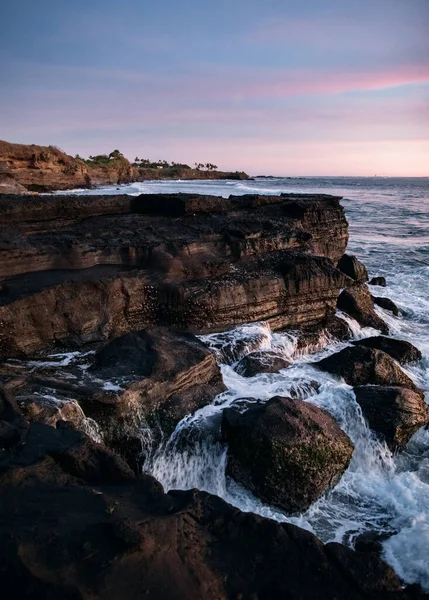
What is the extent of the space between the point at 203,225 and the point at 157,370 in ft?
19.4

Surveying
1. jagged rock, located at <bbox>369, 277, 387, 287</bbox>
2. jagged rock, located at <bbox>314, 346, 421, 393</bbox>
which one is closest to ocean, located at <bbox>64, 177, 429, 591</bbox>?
jagged rock, located at <bbox>314, 346, 421, 393</bbox>

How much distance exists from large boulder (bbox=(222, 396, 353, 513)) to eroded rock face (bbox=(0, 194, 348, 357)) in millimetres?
3535

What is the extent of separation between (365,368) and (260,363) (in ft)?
6.93

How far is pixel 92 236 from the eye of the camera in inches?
440

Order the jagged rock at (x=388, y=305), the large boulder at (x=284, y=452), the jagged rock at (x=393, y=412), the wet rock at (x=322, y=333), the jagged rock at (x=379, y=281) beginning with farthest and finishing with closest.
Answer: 1. the jagged rock at (x=379, y=281)
2. the jagged rock at (x=388, y=305)
3. the wet rock at (x=322, y=333)
4. the jagged rock at (x=393, y=412)
5. the large boulder at (x=284, y=452)

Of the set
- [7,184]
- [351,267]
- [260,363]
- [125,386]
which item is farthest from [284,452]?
[7,184]

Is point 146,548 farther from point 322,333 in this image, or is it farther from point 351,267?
point 351,267

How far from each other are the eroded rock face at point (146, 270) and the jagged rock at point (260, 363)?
Answer: 1247mm

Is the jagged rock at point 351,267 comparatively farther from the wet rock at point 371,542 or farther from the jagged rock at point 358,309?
the wet rock at point 371,542

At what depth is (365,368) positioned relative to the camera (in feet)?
32.8

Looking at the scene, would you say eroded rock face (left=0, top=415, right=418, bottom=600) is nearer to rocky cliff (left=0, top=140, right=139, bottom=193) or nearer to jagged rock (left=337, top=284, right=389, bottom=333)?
jagged rock (left=337, top=284, right=389, bottom=333)

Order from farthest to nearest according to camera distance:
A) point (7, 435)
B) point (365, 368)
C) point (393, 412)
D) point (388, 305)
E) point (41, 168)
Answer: point (41, 168) < point (388, 305) < point (365, 368) < point (393, 412) < point (7, 435)

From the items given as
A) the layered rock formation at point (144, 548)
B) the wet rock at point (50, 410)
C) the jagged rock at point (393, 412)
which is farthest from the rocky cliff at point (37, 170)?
the layered rock formation at point (144, 548)

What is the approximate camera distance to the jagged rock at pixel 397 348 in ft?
38.8
